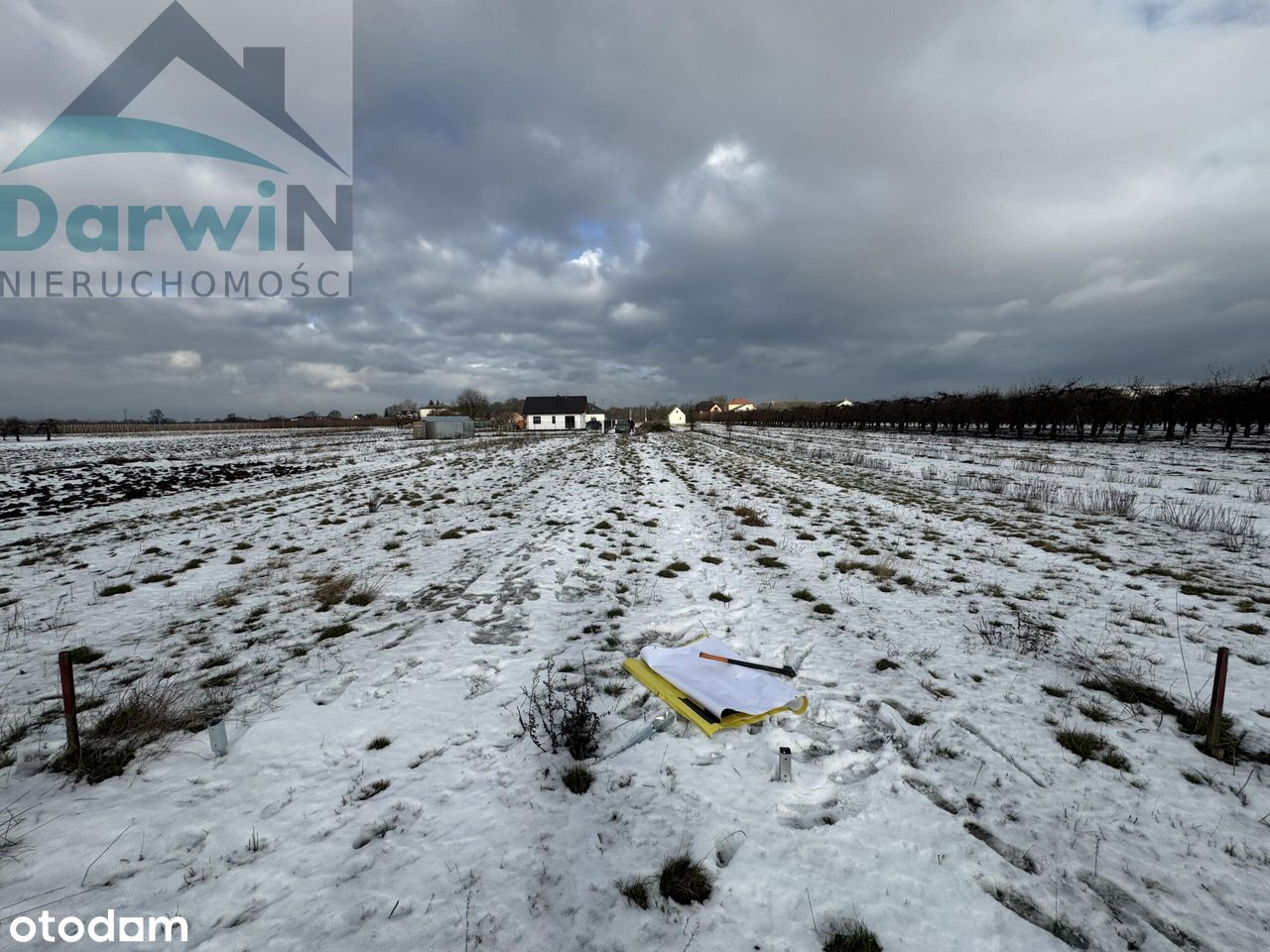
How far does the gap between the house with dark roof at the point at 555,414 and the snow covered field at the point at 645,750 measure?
224 feet

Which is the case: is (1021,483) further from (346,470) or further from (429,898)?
(346,470)

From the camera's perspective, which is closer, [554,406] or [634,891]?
[634,891]

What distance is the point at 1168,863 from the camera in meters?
2.80

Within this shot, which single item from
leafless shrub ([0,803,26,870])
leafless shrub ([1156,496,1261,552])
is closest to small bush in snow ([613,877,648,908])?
leafless shrub ([0,803,26,870])

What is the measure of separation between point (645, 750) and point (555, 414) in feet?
250

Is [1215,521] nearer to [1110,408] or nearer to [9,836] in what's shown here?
[9,836]

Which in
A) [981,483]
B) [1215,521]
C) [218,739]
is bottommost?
[218,739]

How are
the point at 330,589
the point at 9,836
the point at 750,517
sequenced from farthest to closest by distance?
the point at 750,517, the point at 330,589, the point at 9,836

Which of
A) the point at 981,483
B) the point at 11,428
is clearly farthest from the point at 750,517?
the point at 11,428

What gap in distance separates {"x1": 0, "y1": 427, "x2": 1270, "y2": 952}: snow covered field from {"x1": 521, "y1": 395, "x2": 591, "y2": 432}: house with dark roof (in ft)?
224

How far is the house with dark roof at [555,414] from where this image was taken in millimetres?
77219

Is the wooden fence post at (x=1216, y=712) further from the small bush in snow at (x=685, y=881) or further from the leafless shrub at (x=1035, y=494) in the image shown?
the leafless shrub at (x=1035, y=494)

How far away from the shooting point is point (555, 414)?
77875mm

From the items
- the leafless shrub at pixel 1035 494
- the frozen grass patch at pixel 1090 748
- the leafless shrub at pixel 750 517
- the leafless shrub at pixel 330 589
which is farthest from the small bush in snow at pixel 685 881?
the leafless shrub at pixel 1035 494
